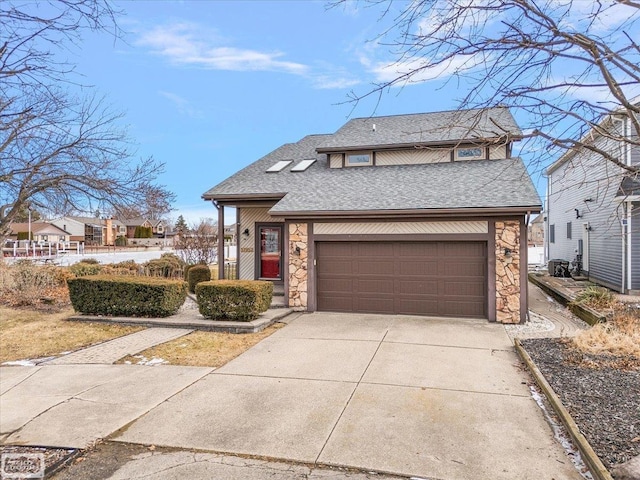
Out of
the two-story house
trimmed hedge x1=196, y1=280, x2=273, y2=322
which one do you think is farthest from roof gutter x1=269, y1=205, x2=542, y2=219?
the two-story house

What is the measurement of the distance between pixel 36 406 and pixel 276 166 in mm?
10916

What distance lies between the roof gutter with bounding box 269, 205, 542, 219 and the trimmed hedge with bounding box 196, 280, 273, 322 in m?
2.36

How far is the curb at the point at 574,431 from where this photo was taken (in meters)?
3.27

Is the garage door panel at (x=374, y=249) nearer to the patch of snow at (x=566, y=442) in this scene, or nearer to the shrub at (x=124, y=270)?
the patch of snow at (x=566, y=442)

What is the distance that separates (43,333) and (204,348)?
13.2ft

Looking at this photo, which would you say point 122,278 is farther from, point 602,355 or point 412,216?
point 602,355

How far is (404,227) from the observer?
34.1ft

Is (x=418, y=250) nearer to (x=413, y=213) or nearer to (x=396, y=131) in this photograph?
(x=413, y=213)

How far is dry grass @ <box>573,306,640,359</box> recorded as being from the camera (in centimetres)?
648

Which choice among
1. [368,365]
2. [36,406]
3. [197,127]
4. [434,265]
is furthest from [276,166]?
[36,406]

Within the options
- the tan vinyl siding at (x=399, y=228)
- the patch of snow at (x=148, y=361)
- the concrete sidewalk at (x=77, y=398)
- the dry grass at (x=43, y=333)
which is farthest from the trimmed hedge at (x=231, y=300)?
the concrete sidewalk at (x=77, y=398)

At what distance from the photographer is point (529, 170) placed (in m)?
3.98

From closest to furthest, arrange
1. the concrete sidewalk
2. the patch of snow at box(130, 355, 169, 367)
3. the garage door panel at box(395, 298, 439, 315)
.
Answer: the concrete sidewalk, the patch of snow at box(130, 355, 169, 367), the garage door panel at box(395, 298, 439, 315)

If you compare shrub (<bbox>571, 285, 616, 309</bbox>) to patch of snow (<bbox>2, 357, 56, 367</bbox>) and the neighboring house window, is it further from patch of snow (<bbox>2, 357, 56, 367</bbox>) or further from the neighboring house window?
patch of snow (<bbox>2, 357, 56, 367</bbox>)
